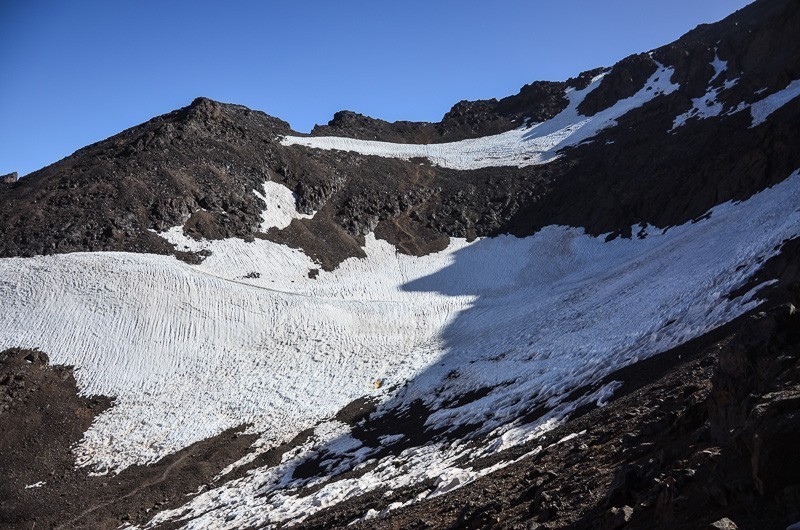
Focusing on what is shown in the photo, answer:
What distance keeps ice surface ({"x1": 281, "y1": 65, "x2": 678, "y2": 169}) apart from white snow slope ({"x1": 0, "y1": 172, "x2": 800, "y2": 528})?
29409mm

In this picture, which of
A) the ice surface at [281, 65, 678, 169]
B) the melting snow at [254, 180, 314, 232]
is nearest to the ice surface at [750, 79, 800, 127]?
the ice surface at [281, 65, 678, 169]

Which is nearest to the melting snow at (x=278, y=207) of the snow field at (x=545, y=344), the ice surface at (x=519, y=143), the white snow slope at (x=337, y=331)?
the white snow slope at (x=337, y=331)

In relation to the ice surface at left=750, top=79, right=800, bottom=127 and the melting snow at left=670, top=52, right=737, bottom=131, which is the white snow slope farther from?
the melting snow at left=670, top=52, right=737, bottom=131

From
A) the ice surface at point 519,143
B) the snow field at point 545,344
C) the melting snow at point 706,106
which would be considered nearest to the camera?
the snow field at point 545,344

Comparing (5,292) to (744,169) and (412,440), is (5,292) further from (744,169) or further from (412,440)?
(744,169)

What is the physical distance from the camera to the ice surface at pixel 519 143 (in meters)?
88.4

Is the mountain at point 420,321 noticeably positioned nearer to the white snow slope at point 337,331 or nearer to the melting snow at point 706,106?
the white snow slope at point 337,331

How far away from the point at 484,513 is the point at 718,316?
690 inches

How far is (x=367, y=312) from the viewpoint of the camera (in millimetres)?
51219

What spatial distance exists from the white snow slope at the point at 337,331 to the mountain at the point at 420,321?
8.9 inches

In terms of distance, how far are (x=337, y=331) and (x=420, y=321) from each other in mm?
6826

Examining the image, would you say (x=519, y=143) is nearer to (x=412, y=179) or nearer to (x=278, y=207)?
(x=412, y=179)

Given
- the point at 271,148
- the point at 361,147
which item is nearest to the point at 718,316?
the point at 271,148

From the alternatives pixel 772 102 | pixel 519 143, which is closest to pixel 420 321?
pixel 772 102
